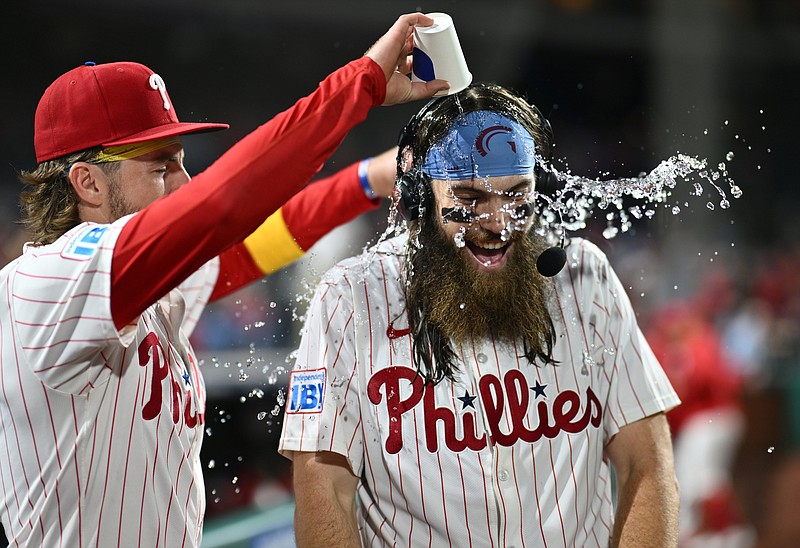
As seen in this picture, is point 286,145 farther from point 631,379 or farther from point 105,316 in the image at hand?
point 631,379

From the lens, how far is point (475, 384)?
255 centimetres

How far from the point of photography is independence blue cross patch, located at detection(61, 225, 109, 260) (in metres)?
2.08

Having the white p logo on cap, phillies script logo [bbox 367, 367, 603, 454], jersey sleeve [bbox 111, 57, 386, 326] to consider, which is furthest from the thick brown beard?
the white p logo on cap

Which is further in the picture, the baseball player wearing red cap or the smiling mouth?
the smiling mouth

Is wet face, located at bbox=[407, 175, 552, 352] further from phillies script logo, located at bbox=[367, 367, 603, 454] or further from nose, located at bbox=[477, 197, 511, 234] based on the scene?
phillies script logo, located at bbox=[367, 367, 603, 454]

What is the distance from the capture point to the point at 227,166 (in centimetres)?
202

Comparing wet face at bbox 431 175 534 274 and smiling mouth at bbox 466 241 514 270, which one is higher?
wet face at bbox 431 175 534 274

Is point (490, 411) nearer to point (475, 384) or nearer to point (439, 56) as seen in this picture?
point (475, 384)

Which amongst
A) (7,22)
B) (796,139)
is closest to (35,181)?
(7,22)

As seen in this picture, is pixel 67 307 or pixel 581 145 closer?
pixel 67 307

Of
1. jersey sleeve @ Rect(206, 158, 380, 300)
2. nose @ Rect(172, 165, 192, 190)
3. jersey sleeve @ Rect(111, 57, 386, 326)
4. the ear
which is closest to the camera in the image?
jersey sleeve @ Rect(111, 57, 386, 326)

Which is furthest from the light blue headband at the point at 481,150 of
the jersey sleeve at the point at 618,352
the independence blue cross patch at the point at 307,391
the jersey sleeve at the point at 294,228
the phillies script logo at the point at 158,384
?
the phillies script logo at the point at 158,384

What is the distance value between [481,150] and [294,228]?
1004 millimetres

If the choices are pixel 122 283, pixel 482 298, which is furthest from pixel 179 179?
pixel 482 298
